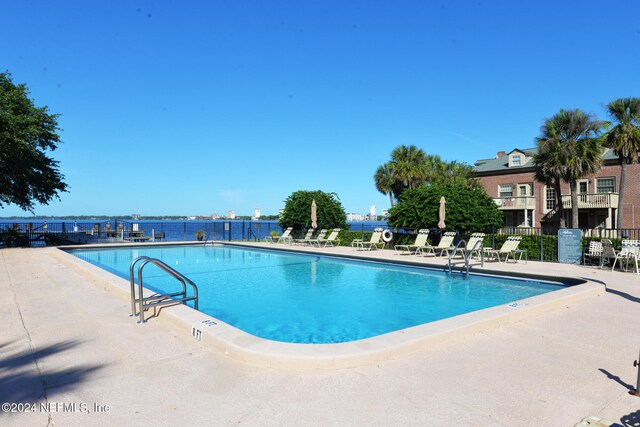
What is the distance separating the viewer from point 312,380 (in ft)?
10.7

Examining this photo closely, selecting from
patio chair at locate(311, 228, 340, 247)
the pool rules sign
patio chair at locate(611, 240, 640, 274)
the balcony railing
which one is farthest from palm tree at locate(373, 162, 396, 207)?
patio chair at locate(611, 240, 640, 274)

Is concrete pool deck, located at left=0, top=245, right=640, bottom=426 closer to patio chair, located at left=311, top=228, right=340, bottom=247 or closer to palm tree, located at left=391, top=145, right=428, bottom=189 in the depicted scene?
patio chair, located at left=311, top=228, right=340, bottom=247

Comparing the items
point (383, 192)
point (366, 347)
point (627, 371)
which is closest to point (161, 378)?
point (366, 347)

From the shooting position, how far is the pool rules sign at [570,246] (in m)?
11.5

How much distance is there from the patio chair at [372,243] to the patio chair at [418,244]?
0.81 meters

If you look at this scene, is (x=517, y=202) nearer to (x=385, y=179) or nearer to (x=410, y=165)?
(x=410, y=165)

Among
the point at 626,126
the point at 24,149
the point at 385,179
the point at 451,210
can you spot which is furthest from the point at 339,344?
the point at 385,179

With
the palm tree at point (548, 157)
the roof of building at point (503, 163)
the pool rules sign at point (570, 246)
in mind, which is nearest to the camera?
the pool rules sign at point (570, 246)

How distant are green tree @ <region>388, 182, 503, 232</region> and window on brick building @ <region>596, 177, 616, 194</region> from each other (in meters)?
17.4

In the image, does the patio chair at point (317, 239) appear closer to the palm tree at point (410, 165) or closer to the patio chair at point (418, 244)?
the patio chair at point (418, 244)

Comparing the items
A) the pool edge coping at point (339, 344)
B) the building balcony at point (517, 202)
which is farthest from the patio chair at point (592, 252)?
the building balcony at point (517, 202)

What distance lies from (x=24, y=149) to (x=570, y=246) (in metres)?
A: 21.7

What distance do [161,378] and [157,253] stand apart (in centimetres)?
1619

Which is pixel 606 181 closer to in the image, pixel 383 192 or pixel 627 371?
pixel 383 192
